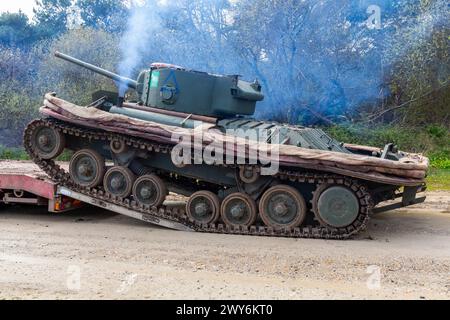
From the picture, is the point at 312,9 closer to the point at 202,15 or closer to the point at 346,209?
the point at 202,15

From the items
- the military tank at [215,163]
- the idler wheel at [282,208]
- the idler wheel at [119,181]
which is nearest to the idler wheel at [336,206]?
the military tank at [215,163]

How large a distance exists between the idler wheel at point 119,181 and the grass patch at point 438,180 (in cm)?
748

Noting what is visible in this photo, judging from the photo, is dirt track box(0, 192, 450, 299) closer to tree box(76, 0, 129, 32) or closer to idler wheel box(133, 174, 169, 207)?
idler wheel box(133, 174, 169, 207)

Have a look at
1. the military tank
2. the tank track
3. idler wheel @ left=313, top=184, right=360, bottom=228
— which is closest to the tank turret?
the military tank

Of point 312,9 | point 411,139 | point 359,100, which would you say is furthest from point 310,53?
point 411,139

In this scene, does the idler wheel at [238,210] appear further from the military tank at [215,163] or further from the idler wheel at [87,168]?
the idler wheel at [87,168]

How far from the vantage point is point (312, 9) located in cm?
1894

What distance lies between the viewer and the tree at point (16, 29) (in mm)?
34156

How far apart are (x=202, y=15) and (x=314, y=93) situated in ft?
15.0

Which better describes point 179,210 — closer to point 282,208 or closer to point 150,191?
point 150,191

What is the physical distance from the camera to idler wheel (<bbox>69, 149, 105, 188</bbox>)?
949 centimetres

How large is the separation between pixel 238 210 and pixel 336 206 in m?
1.45

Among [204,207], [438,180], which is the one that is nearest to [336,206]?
[204,207]

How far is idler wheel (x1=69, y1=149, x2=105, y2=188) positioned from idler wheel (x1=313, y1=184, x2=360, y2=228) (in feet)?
11.4
